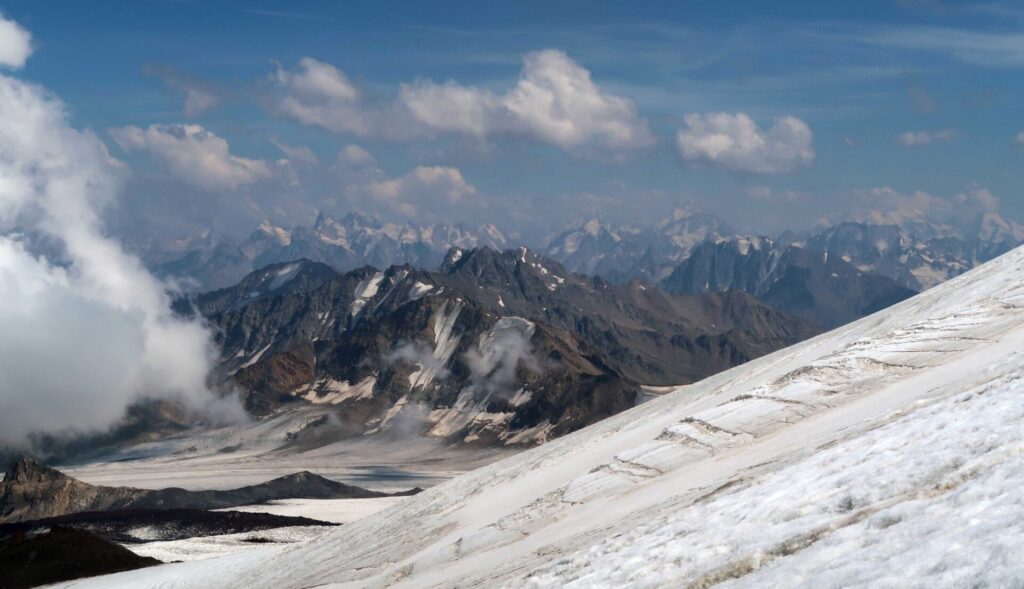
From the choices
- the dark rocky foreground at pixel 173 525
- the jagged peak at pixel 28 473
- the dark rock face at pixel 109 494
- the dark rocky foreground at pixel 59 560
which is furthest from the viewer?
the jagged peak at pixel 28 473

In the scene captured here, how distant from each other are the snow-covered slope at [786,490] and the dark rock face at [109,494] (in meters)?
110

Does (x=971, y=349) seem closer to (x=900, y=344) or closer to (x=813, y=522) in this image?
(x=900, y=344)

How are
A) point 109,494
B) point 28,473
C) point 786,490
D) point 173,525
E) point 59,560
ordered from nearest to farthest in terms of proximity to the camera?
point 786,490, point 59,560, point 173,525, point 109,494, point 28,473

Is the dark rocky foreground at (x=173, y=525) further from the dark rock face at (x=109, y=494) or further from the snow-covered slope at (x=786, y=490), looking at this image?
the snow-covered slope at (x=786, y=490)

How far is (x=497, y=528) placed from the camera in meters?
27.5

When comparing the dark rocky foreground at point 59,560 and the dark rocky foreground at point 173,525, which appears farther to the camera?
the dark rocky foreground at point 173,525

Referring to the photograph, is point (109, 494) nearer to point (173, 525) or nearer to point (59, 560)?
point (173, 525)

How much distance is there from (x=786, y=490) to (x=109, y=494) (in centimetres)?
15931

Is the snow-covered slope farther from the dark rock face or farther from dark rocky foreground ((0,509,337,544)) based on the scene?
the dark rock face

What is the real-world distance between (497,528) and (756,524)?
12211mm

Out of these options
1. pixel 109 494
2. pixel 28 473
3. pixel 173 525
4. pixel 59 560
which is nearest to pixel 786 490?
pixel 59 560

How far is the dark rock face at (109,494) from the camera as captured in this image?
5817 inches

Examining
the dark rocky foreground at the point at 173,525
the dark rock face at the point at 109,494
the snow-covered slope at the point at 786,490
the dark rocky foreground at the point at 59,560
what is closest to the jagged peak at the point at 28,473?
the dark rock face at the point at 109,494

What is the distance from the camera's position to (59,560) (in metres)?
60.7
